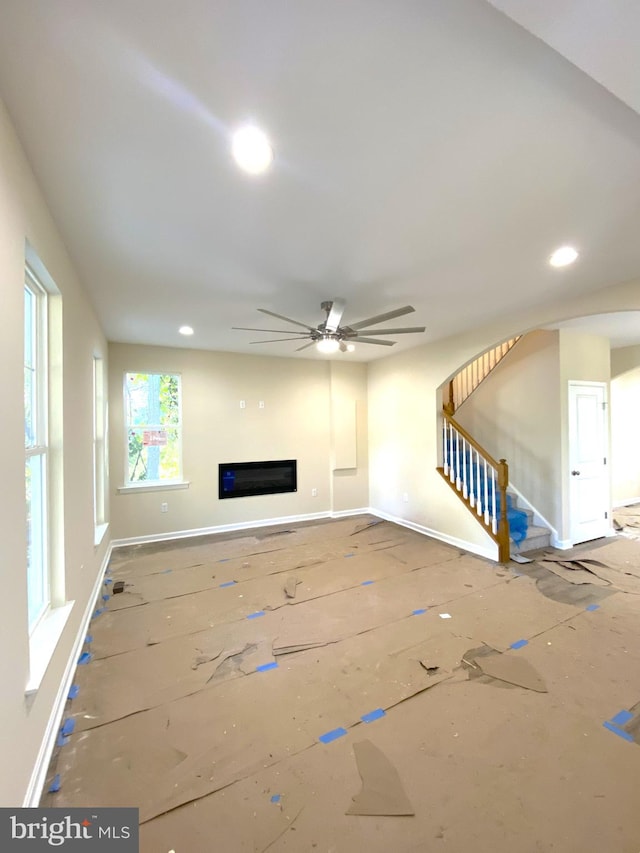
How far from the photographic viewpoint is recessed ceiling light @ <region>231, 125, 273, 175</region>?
4.51ft

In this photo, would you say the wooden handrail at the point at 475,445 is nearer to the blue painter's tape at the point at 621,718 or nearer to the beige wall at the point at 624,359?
the blue painter's tape at the point at 621,718

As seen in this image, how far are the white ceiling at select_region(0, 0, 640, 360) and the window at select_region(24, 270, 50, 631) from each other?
56 centimetres

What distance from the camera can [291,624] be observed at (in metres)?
2.81

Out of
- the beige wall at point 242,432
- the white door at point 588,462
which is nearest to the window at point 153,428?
the beige wall at point 242,432

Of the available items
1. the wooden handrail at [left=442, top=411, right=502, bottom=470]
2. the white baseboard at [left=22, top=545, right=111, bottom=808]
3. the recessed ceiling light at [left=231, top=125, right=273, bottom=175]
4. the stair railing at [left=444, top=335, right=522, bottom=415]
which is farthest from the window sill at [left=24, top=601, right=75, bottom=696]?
the stair railing at [left=444, top=335, right=522, bottom=415]

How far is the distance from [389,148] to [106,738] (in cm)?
318

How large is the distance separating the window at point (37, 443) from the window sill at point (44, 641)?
0.06 metres

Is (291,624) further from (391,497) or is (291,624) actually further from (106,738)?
(391,497)

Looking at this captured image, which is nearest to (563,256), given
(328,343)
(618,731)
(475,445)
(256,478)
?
(328,343)

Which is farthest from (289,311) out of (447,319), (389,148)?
(389,148)

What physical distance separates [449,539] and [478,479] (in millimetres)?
922

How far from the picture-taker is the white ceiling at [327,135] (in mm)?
1007

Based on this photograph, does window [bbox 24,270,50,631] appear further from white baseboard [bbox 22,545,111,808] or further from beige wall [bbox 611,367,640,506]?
beige wall [bbox 611,367,640,506]

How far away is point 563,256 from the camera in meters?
2.44
